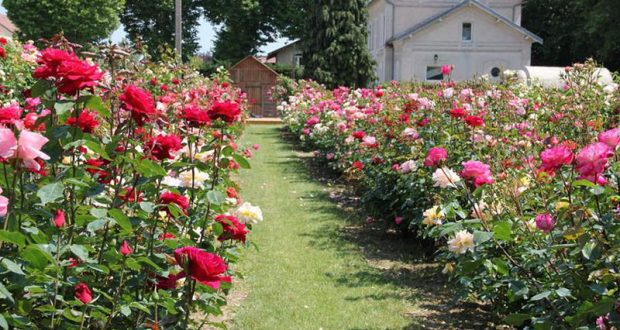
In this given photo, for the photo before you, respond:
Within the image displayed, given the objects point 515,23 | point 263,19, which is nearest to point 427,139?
point 515,23

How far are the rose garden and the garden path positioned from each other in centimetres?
2

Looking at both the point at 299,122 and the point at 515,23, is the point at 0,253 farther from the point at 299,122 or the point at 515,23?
the point at 515,23

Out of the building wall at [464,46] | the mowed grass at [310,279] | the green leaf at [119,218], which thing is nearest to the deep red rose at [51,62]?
the green leaf at [119,218]

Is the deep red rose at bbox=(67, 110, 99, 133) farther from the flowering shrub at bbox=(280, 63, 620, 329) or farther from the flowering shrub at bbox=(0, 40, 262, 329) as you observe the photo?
the flowering shrub at bbox=(280, 63, 620, 329)

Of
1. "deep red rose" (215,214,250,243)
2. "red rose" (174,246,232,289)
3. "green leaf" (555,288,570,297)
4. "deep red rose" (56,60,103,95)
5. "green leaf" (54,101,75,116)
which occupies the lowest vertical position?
"green leaf" (555,288,570,297)

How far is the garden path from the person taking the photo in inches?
166

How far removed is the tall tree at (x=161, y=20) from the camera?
44.4 m

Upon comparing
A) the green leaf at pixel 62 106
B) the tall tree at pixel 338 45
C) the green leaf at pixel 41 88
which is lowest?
the green leaf at pixel 62 106

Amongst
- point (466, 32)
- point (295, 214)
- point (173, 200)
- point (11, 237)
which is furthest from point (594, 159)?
point (466, 32)

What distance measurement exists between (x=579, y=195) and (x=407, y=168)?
6.55 ft

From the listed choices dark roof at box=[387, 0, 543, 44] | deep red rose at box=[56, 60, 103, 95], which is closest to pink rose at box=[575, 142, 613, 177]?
deep red rose at box=[56, 60, 103, 95]

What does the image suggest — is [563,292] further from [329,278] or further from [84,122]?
[329,278]

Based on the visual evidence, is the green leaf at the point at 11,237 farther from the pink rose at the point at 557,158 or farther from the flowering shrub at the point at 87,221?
the pink rose at the point at 557,158

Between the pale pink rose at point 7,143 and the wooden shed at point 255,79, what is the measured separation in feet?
99.2
